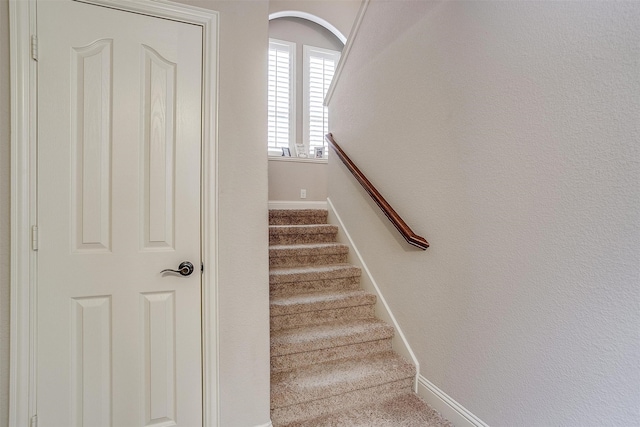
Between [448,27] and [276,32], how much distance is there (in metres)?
2.90

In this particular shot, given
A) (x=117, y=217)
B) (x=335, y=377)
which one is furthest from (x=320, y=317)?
(x=117, y=217)

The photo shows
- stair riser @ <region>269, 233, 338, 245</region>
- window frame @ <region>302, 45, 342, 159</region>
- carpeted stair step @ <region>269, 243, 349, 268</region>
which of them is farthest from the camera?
window frame @ <region>302, 45, 342, 159</region>

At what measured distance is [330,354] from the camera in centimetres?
186

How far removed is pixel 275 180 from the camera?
146 inches

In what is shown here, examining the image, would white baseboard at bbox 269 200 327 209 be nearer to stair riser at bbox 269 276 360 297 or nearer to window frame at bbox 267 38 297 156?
window frame at bbox 267 38 297 156

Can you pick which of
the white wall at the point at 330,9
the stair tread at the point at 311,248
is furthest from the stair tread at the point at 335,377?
the white wall at the point at 330,9

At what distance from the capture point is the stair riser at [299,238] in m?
2.68

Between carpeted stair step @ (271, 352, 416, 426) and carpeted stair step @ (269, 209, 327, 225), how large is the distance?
1538 mm

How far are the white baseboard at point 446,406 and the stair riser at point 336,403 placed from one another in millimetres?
94

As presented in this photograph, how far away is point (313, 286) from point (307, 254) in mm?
331

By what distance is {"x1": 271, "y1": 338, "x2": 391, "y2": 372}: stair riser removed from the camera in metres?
1.76

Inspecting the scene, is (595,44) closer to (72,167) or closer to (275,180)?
(72,167)

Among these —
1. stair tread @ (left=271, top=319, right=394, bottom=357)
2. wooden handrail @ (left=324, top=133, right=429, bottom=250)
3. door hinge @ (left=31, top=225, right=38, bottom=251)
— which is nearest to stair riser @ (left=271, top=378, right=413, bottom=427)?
stair tread @ (left=271, top=319, right=394, bottom=357)

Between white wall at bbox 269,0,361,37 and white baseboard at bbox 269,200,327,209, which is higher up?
white wall at bbox 269,0,361,37
